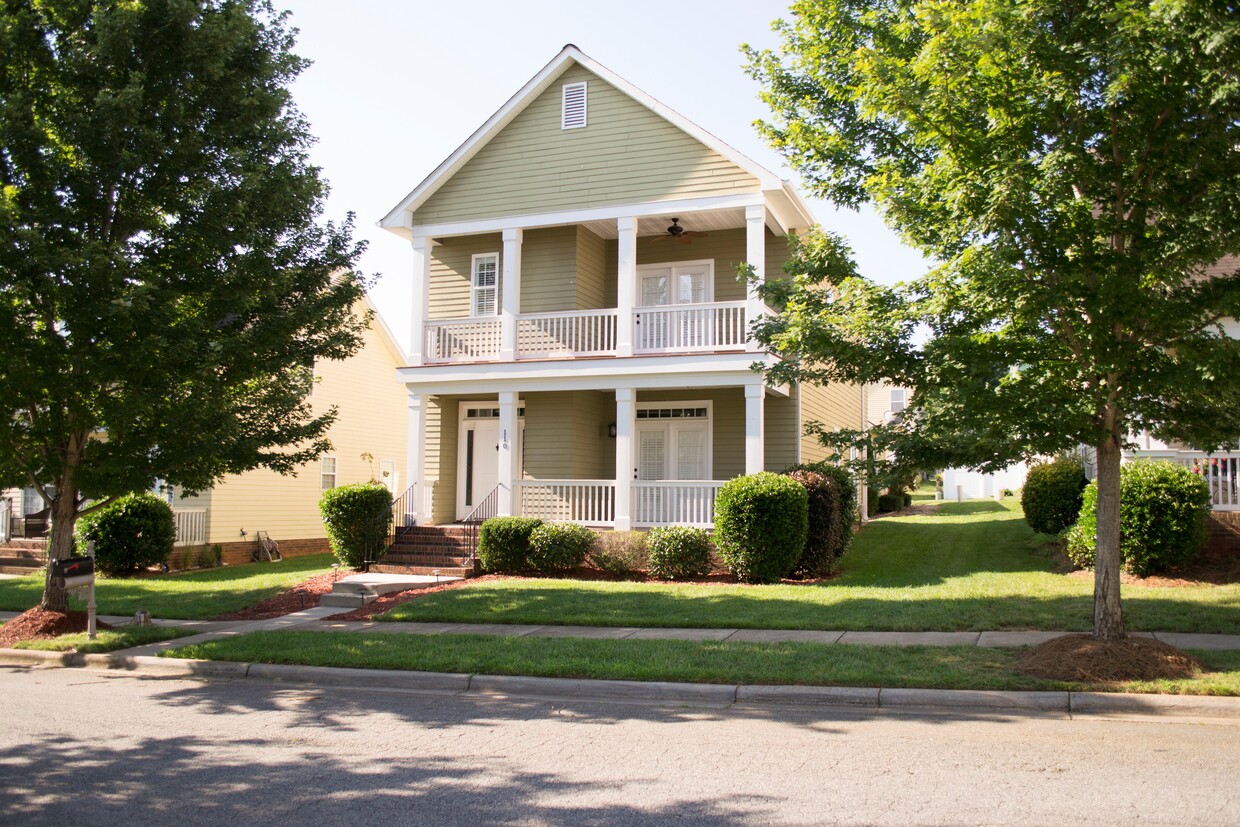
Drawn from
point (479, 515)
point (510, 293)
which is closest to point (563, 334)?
point (510, 293)

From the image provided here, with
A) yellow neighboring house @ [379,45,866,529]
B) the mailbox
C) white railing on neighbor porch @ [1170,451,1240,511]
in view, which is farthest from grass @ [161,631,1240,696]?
yellow neighboring house @ [379,45,866,529]

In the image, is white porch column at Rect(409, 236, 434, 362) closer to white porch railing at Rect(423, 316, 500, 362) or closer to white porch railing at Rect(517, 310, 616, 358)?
white porch railing at Rect(423, 316, 500, 362)

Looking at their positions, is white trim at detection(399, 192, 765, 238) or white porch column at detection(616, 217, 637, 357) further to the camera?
white porch column at detection(616, 217, 637, 357)

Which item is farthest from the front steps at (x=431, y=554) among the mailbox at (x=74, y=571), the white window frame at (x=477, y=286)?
the mailbox at (x=74, y=571)

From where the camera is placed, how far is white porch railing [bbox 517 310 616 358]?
60.3 ft

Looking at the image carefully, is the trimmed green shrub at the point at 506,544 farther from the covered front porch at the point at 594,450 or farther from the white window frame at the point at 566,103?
the white window frame at the point at 566,103

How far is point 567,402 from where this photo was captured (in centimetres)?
1905

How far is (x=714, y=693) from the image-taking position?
804 centimetres

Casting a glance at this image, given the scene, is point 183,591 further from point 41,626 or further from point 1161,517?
point 1161,517

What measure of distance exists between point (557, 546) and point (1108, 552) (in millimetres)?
9639

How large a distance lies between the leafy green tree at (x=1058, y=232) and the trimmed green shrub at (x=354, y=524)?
11133 millimetres

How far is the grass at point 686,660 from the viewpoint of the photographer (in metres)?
7.85

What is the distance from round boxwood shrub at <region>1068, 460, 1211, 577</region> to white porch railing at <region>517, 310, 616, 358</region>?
9.54 m

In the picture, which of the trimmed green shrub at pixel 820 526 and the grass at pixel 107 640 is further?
the trimmed green shrub at pixel 820 526
